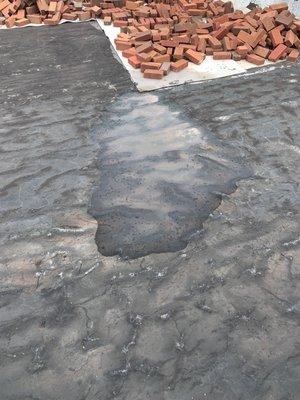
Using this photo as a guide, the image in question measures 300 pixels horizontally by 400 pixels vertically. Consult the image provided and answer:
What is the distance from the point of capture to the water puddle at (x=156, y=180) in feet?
10.0

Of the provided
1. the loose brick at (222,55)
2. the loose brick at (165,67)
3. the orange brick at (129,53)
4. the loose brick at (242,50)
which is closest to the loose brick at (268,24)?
the loose brick at (242,50)

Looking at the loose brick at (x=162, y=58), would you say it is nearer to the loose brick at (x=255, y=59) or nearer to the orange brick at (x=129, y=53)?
the orange brick at (x=129, y=53)

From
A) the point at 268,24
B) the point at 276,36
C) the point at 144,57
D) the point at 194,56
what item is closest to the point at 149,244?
the point at 144,57

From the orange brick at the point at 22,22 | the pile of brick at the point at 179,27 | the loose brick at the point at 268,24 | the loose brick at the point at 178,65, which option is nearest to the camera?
the loose brick at the point at 178,65

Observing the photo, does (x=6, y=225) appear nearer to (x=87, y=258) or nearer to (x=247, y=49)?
(x=87, y=258)

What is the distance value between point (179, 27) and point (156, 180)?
3666mm

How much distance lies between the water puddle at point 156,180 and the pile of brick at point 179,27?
1.41 meters

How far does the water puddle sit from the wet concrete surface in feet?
0.05

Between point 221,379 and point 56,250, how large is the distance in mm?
1456

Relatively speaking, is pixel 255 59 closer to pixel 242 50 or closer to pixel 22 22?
pixel 242 50

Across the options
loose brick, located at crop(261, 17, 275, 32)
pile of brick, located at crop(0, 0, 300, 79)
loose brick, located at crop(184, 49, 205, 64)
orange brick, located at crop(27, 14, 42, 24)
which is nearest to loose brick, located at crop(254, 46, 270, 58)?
pile of brick, located at crop(0, 0, 300, 79)

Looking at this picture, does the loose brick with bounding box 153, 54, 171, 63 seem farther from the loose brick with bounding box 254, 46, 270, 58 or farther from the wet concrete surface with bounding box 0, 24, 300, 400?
the loose brick with bounding box 254, 46, 270, 58

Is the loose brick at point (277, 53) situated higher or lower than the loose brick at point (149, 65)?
lower

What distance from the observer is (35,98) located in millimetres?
4824
